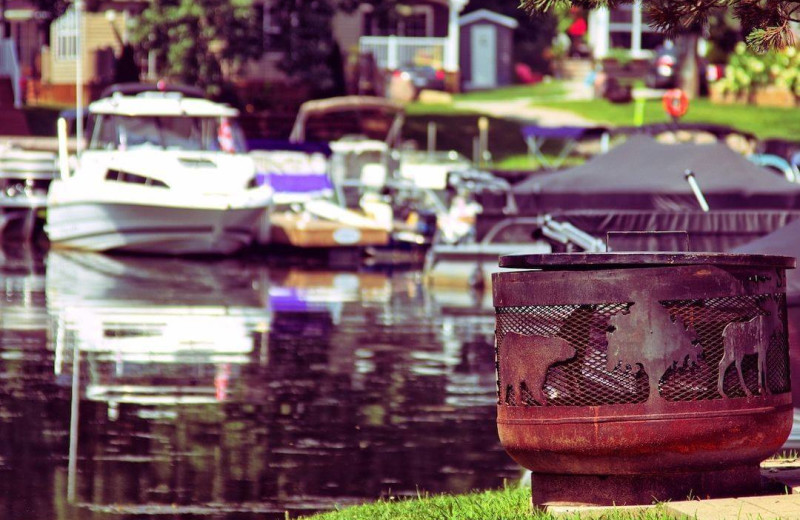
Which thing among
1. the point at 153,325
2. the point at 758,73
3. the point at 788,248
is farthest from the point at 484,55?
the point at 788,248

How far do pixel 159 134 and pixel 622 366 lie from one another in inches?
928

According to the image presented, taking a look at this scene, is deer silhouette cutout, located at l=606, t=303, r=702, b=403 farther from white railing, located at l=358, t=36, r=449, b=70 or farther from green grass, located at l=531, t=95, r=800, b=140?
white railing, located at l=358, t=36, r=449, b=70

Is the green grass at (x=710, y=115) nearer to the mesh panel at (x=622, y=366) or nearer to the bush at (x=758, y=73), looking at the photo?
the bush at (x=758, y=73)

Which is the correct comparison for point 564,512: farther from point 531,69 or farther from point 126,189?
point 531,69

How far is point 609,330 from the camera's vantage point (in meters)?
6.75

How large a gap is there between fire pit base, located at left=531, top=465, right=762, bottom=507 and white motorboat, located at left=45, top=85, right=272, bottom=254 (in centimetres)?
2118

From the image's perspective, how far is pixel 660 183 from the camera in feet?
76.0

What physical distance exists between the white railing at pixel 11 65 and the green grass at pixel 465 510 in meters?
39.7

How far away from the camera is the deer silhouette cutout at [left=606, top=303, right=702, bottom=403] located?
6699 mm

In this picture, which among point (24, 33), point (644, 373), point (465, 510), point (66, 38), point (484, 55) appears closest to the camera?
point (644, 373)

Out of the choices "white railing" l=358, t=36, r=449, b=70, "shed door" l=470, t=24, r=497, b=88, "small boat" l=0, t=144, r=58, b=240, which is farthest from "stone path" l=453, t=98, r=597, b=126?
"small boat" l=0, t=144, r=58, b=240

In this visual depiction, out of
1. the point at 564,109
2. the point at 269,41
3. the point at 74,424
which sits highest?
the point at 269,41

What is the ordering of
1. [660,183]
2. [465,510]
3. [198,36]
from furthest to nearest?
1. [198,36]
2. [660,183]
3. [465,510]

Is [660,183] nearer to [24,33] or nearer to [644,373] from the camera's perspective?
[644,373]
